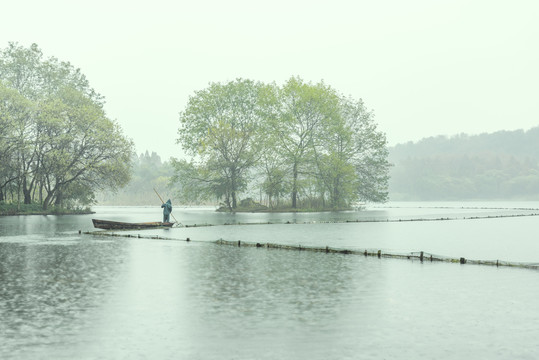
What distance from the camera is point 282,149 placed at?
93.6 m

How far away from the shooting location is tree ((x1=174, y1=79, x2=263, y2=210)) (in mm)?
93500

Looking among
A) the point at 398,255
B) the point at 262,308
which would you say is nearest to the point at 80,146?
the point at 398,255

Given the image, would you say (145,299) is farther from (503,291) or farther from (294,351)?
(503,291)

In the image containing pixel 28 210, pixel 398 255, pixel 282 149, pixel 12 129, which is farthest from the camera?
pixel 282 149

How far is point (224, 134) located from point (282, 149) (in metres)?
9.55

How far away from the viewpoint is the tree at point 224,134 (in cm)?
9350

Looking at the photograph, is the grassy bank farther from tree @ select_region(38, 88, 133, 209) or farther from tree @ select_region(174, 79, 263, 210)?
tree @ select_region(174, 79, 263, 210)

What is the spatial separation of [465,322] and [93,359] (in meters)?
7.24

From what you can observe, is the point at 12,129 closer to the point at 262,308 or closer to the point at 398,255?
the point at 398,255

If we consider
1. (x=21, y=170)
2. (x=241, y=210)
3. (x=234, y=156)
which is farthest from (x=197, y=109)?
(x=21, y=170)

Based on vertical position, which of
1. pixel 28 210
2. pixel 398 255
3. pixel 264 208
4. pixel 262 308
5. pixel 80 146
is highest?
pixel 80 146

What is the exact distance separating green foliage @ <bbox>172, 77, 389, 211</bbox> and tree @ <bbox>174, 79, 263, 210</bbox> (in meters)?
0.16

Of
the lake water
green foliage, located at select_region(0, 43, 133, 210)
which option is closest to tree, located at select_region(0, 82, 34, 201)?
green foliage, located at select_region(0, 43, 133, 210)

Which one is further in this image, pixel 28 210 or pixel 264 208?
pixel 264 208
